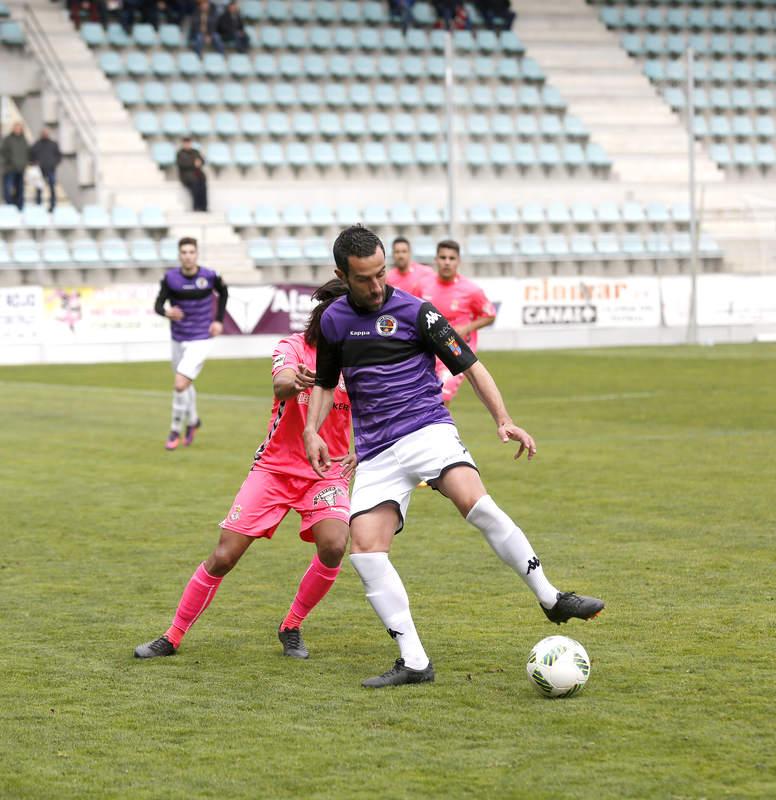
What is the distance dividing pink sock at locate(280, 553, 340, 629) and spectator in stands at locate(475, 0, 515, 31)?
37.1 meters

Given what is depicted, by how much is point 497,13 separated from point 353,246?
124 ft

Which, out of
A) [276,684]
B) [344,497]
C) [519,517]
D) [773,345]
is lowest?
[773,345]

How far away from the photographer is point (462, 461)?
20.1ft

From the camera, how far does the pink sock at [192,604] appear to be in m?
6.69

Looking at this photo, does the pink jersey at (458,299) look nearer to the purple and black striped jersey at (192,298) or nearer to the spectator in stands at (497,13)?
the purple and black striped jersey at (192,298)

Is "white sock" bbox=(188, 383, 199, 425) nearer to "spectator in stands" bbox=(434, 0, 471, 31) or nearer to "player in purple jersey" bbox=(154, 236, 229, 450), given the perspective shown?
"player in purple jersey" bbox=(154, 236, 229, 450)

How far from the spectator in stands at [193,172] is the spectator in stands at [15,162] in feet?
11.1

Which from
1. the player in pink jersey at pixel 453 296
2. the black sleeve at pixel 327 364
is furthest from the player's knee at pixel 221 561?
the player in pink jersey at pixel 453 296

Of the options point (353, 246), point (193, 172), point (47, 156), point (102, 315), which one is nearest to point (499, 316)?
point (193, 172)

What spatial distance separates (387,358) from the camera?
6105mm

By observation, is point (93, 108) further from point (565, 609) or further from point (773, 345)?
point (565, 609)

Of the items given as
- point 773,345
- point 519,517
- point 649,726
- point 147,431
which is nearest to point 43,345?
point 147,431

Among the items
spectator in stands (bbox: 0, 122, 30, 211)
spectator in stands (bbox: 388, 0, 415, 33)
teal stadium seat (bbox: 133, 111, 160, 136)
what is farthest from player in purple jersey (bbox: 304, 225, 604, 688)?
spectator in stands (bbox: 388, 0, 415, 33)

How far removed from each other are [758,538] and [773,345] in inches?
928
